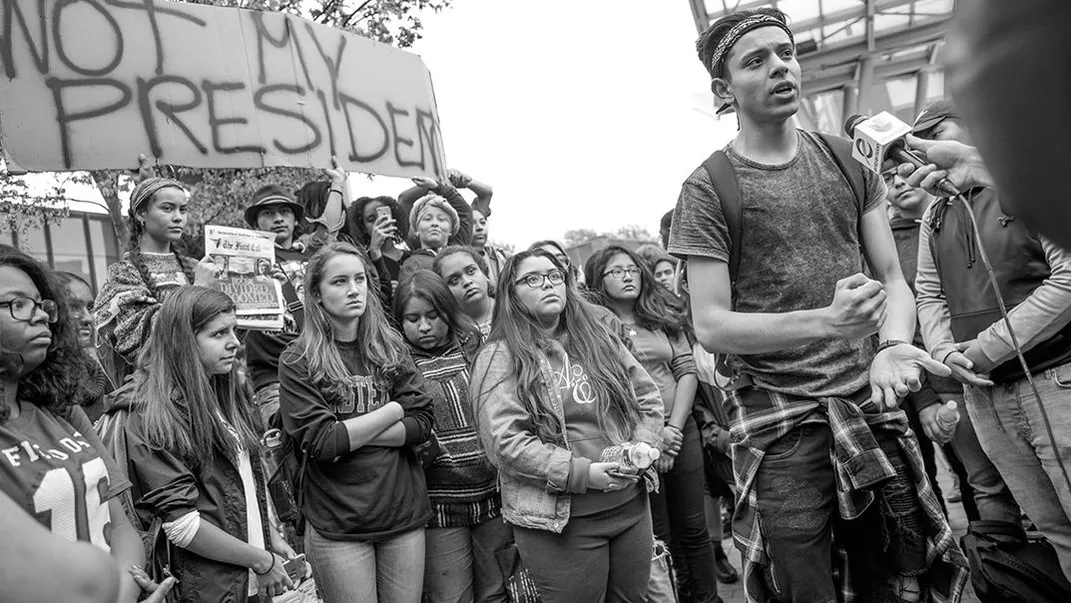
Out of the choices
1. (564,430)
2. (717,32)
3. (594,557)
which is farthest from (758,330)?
(594,557)

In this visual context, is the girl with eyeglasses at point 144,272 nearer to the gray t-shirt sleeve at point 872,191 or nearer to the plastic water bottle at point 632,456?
the plastic water bottle at point 632,456

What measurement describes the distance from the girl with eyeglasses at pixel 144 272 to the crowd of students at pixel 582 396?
0.05ft

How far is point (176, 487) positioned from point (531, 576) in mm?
1494

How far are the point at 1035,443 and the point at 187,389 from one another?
318 centimetres

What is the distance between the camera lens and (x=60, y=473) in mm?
2197

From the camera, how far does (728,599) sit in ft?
15.9

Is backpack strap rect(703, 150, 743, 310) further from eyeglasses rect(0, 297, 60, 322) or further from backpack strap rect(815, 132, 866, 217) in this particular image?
eyeglasses rect(0, 297, 60, 322)

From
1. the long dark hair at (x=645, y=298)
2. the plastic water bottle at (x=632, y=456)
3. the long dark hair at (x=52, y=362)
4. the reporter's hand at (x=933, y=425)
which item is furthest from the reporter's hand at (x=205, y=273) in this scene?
the reporter's hand at (x=933, y=425)

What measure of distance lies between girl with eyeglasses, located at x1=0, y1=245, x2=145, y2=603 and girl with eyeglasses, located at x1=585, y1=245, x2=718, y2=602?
8.48 feet

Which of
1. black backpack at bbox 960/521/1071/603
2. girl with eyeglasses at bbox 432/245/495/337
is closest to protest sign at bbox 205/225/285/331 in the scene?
girl with eyeglasses at bbox 432/245/495/337

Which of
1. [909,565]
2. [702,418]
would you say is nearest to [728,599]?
[702,418]

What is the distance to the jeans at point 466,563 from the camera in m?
3.83

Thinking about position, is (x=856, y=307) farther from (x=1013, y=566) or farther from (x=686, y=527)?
(x=686, y=527)

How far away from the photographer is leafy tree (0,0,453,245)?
10672 millimetres
